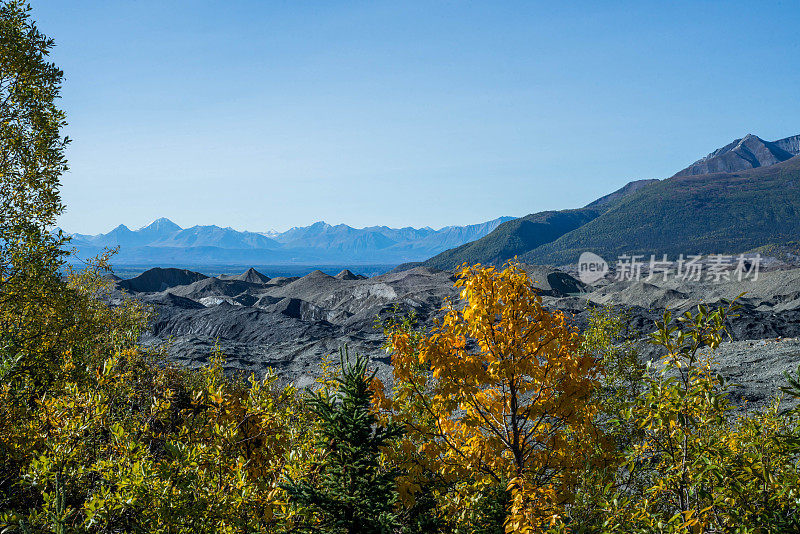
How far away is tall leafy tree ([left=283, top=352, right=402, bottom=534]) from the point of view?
22.2 ft

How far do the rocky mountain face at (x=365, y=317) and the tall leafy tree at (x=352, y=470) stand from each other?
11.8m

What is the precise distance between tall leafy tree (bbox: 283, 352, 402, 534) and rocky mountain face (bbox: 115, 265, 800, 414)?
1184 centimetres

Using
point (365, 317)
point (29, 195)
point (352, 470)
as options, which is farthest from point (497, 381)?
point (365, 317)

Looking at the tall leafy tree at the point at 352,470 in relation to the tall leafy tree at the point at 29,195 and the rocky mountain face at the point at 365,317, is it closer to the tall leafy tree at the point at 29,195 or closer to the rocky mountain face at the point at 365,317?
the tall leafy tree at the point at 29,195

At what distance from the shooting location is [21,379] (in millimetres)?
9688

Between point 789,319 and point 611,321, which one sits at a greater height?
point 611,321

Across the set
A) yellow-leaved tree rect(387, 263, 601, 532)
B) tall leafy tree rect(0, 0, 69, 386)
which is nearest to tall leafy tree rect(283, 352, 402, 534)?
yellow-leaved tree rect(387, 263, 601, 532)

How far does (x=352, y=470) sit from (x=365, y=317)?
50.9 metres

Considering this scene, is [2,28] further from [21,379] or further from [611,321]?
[611,321]

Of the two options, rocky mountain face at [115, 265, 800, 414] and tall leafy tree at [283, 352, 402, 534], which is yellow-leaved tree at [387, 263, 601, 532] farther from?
rocky mountain face at [115, 265, 800, 414]

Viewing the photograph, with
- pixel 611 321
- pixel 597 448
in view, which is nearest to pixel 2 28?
pixel 597 448

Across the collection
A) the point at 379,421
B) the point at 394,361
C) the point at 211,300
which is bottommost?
the point at 211,300

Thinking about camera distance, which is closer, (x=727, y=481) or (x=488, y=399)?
(x=727, y=481)

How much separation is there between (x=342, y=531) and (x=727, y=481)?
489 centimetres
